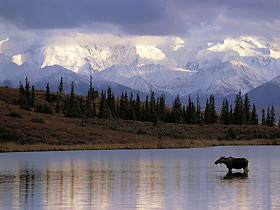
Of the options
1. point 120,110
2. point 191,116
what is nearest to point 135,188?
point 120,110

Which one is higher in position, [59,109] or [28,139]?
[59,109]

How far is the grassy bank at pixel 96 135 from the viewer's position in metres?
86.3

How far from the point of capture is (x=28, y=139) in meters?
86.4

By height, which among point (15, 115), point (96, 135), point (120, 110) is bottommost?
point (96, 135)

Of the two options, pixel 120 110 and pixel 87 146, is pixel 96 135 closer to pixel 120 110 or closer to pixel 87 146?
pixel 87 146

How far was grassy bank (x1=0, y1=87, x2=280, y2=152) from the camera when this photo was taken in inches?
3398

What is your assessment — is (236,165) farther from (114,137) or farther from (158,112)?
(158,112)

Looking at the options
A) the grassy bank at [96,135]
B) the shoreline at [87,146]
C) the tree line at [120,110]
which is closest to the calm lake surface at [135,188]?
the shoreline at [87,146]

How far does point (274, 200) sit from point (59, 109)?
386 feet

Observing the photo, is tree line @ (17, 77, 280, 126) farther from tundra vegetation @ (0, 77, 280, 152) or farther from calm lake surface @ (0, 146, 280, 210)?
calm lake surface @ (0, 146, 280, 210)

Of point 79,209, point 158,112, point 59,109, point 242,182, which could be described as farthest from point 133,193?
point 158,112

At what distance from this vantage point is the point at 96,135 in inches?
3971

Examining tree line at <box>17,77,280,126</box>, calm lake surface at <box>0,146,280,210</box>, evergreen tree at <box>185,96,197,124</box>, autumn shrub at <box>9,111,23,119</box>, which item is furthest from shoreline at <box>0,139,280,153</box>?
evergreen tree at <box>185,96,197,124</box>

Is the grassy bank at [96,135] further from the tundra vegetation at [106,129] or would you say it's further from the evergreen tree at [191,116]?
the evergreen tree at [191,116]
